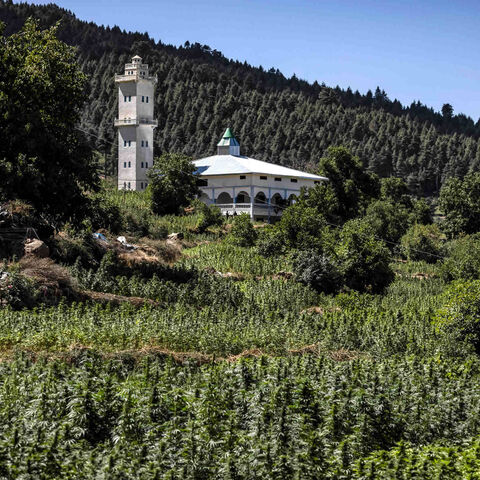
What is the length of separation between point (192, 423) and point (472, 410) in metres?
5.14

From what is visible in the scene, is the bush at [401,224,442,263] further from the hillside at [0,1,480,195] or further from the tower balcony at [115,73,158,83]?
the hillside at [0,1,480,195]

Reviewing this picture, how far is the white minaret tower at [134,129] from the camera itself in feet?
194

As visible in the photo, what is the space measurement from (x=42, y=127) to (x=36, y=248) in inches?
186

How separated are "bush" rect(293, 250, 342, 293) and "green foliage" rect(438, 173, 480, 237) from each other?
3186 cm

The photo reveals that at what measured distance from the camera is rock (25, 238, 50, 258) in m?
21.7

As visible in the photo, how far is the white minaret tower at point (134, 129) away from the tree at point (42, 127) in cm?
3288

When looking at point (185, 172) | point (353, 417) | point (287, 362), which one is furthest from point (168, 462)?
point (185, 172)

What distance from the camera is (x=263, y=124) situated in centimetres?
11250

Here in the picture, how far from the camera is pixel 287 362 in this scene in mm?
12656

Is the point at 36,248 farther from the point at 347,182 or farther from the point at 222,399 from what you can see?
the point at 347,182

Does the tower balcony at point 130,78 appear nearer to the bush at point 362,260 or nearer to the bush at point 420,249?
the bush at point 420,249

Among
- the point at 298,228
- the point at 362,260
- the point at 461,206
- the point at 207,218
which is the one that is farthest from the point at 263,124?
the point at 362,260

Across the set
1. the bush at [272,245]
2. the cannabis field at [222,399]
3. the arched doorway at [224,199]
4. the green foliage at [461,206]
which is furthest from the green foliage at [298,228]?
the green foliage at [461,206]

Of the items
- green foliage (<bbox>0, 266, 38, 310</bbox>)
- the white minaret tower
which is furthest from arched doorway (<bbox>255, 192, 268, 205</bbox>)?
green foliage (<bbox>0, 266, 38, 310</bbox>)
